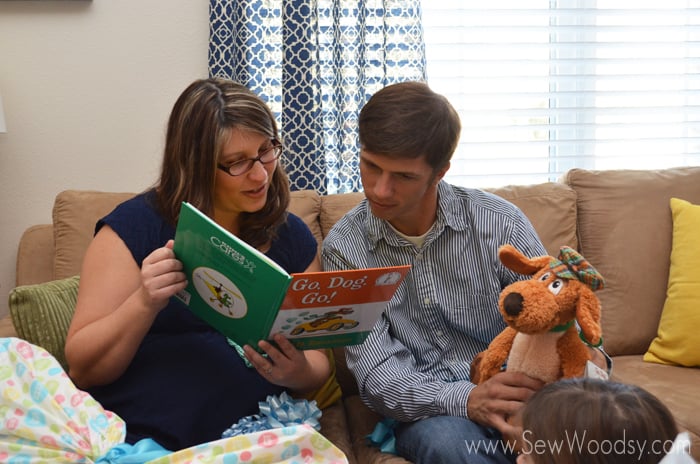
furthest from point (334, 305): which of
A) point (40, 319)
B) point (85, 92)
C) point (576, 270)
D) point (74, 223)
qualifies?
point (85, 92)

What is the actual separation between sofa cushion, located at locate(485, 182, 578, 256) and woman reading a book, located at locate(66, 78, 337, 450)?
2.91ft

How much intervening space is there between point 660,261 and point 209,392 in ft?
4.78

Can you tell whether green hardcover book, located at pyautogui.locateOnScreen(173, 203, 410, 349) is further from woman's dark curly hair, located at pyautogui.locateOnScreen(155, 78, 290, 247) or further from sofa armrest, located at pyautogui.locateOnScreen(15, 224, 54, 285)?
sofa armrest, located at pyautogui.locateOnScreen(15, 224, 54, 285)

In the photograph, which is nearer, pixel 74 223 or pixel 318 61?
pixel 74 223

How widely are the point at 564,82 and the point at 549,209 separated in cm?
82

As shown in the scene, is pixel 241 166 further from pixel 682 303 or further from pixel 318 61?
pixel 682 303

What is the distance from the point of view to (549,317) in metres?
1.33

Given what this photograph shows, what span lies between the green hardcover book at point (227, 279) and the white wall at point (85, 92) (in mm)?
1249

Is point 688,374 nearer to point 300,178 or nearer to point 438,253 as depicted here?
point 438,253

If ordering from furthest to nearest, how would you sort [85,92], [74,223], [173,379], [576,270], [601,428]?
1. [85,92]
2. [74,223]
3. [173,379]
4. [576,270]
5. [601,428]

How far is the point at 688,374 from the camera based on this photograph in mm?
2039

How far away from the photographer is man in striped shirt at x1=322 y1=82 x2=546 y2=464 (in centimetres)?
151

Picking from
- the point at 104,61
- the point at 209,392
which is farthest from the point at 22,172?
the point at 209,392

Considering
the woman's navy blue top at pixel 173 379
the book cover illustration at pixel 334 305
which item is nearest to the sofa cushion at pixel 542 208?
the woman's navy blue top at pixel 173 379
